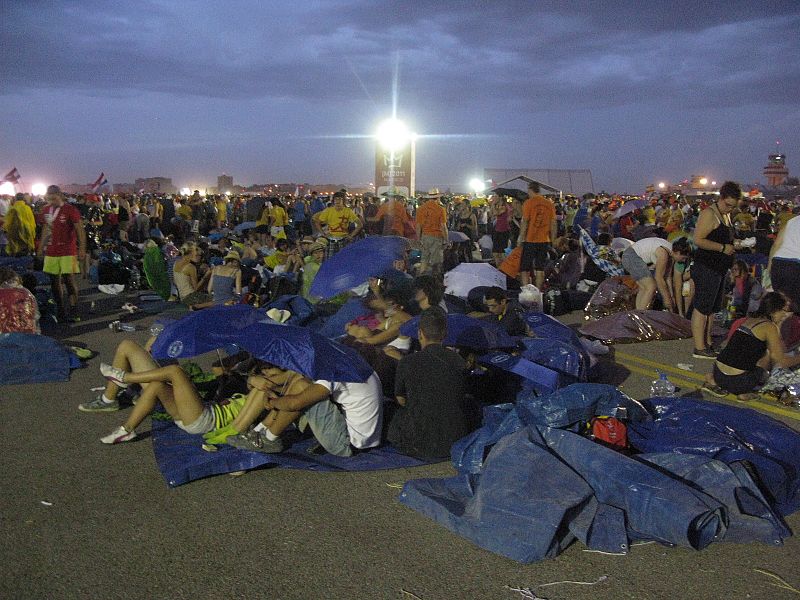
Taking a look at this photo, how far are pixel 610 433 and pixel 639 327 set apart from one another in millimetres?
4769

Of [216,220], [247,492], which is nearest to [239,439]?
[247,492]

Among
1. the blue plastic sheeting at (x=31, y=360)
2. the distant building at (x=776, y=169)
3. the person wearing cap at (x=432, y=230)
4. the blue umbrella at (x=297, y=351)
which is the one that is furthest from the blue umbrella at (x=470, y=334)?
the distant building at (x=776, y=169)

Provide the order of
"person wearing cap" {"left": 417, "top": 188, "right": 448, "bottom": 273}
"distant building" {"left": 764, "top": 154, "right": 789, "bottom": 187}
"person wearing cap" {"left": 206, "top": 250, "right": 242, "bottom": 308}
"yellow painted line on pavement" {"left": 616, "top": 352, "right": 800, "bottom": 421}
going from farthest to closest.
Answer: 1. "distant building" {"left": 764, "top": 154, "right": 789, "bottom": 187}
2. "person wearing cap" {"left": 417, "top": 188, "right": 448, "bottom": 273}
3. "person wearing cap" {"left": 206, "top": 250, "right": 242, "bottom": 308}
4. "yellow painted line on pavement" {"left": 616, "top": 352, "right": 800, "bottom": 421}

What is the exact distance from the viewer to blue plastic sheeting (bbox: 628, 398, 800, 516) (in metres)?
4.34

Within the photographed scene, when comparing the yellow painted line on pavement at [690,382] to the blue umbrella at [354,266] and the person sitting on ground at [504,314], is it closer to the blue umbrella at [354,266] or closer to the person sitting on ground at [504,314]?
the person sitting on ground at [504,314]

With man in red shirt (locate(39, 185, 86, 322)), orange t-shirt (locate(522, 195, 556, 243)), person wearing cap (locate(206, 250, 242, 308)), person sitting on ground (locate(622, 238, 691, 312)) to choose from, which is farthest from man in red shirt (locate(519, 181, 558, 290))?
man in red shirt (locate(39, 185, 86, 322))

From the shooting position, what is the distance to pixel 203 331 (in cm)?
484

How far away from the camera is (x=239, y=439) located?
16.5 feet

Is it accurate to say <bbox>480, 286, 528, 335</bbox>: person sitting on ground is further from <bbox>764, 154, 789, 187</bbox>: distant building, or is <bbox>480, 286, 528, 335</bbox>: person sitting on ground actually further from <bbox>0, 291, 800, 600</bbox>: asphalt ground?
<bbox>764, 154, 789, 187</bbox>: distant building

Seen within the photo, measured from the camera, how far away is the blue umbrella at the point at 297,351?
4.50m

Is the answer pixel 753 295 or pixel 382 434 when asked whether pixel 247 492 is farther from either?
pixel 753 295

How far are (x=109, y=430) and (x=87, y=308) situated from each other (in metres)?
6.26

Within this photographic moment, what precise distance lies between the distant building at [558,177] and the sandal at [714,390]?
121 ft

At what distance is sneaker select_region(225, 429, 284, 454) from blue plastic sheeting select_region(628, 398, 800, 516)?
2.32 metres
